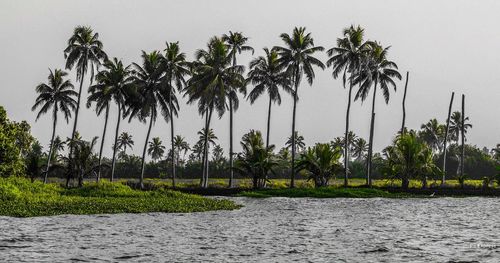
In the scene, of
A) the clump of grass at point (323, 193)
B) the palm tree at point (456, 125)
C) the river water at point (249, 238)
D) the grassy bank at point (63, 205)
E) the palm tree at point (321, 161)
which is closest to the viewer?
the river water at point (249, 238)

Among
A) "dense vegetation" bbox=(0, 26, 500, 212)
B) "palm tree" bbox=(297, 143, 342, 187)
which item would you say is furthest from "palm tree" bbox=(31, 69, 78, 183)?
"palm tree" bbox=(297, 143, 342, 187)

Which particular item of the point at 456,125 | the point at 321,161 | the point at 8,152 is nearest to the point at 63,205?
the point at 8,152

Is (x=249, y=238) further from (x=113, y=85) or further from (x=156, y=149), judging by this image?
(x=156, y=149)

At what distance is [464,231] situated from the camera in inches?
791

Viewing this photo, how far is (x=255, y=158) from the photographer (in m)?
51.5

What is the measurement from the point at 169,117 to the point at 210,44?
32.0 feet

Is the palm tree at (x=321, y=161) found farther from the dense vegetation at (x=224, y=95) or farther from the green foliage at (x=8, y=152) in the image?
the green foliage at (x=8, y=152)

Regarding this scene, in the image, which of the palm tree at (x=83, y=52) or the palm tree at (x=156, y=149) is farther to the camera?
the palm tree at (x=156, y=149)

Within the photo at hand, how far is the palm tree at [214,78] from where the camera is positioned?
54438mm

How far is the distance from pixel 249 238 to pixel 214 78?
38.0 metres

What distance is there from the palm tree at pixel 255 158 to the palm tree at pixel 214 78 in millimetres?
→ 5188

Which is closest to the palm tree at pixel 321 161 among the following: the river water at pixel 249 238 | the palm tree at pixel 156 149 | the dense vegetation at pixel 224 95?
the dense vegetation at pixel 224 95

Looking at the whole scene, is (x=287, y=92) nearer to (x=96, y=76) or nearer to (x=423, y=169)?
(x=423, y=169)

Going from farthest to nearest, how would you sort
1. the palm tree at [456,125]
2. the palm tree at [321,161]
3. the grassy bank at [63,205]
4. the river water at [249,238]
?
the palm tree at [456,125] → the palm tree at [321,161] → the grassy bank at [63,205] → the river water at [249,238]
